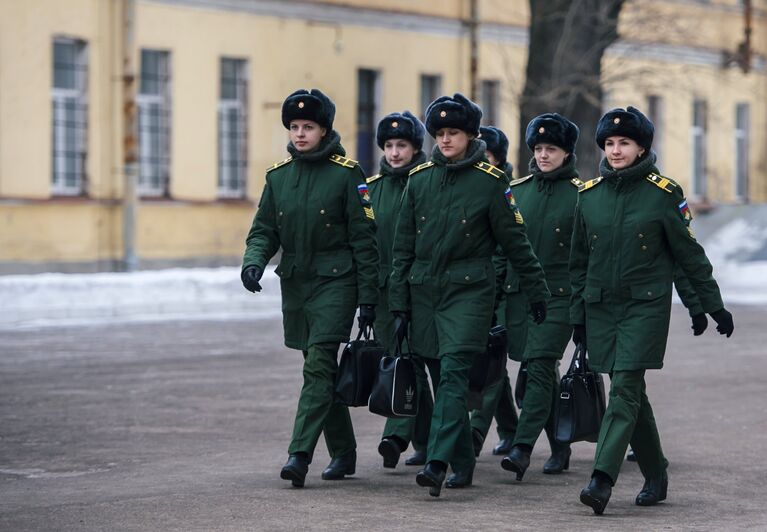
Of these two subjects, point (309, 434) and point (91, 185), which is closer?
point (309, 434)

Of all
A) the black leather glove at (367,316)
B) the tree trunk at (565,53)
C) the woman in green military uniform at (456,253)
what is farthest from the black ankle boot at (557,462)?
the tree trunk at (565,53)

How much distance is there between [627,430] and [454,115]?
5.54 ft

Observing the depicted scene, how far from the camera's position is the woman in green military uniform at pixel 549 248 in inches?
405

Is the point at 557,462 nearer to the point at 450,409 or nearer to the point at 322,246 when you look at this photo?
the point at 450,409

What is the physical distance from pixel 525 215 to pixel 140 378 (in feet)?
18.5

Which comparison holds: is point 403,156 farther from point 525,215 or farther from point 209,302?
point 209,302

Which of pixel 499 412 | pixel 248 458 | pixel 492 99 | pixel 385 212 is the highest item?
pixel 492 99

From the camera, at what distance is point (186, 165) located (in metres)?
30.5

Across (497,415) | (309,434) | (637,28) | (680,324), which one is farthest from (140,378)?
(637,28)

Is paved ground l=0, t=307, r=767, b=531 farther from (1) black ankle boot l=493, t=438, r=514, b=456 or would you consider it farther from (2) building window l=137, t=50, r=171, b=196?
(2) building window l=137, t=50, r=171, b=196

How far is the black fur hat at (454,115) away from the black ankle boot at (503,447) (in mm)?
2177

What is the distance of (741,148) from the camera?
147ft

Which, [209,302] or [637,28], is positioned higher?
[637,28]

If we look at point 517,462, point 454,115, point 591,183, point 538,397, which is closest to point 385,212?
point 538,397
